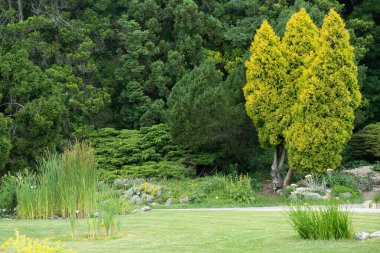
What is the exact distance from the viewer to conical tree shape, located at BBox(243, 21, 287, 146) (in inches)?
754

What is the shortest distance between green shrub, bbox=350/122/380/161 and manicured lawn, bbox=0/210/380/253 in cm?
1060

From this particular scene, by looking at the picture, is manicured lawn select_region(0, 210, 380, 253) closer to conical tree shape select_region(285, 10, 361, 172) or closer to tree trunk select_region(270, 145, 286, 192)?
conical tree shape select_region(285, 10, 361, 172)

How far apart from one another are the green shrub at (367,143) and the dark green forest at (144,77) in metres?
0.05

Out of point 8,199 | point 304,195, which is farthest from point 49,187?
point 304,195

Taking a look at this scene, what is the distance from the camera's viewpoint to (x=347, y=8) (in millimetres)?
27969

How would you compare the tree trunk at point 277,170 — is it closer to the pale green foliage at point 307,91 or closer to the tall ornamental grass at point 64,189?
the pale green foliage at point 307,91

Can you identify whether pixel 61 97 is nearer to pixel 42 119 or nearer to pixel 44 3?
pixel 42 119

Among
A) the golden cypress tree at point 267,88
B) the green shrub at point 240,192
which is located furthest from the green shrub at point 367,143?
the green shrub at point 240,192

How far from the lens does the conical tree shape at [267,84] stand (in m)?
19.1

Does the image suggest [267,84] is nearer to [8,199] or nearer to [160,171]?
[160,171]

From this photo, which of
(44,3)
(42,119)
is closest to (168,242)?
(42,119)

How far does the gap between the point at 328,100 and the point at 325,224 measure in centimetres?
1001

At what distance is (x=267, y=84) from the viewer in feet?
63.3

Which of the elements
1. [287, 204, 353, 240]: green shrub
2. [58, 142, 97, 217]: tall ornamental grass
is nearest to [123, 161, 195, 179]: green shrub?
[58, 142, 97, 217]: tall ornamental grass
